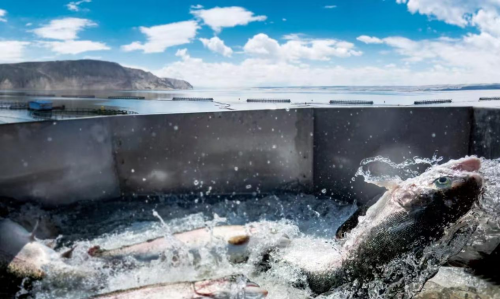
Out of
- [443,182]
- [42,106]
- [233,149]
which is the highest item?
[443,182]

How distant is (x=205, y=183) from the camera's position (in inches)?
274

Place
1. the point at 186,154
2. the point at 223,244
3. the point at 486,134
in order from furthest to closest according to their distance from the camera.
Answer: the point at 186,154 < the point at 486,134 < the point at 223,244

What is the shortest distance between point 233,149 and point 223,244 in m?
2.59

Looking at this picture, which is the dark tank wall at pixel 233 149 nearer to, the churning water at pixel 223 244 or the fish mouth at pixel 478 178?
the churning water at pixel 223 244

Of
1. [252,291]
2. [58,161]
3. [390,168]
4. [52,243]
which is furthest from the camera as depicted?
[390,168]

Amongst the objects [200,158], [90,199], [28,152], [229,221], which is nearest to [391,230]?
[229,221]

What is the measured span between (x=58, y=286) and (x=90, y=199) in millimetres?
2434

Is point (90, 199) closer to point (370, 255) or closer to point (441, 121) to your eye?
point (370, 255)

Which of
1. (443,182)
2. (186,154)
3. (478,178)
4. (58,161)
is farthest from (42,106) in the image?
(478,178)

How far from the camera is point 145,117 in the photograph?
22.3ft

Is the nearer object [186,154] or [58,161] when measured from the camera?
[58,161]

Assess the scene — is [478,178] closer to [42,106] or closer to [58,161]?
[58,161]

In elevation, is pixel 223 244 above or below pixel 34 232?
above

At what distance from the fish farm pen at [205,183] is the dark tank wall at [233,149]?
0.02 m
